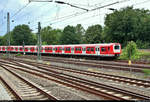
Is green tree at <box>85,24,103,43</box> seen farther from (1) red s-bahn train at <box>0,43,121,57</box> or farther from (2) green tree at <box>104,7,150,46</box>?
(1) red s-bahn train at <box>0,43,121,57</box>

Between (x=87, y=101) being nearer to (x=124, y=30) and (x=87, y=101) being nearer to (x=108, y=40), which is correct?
(x=124, y=30)

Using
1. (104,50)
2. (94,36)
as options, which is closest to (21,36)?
(94,36)

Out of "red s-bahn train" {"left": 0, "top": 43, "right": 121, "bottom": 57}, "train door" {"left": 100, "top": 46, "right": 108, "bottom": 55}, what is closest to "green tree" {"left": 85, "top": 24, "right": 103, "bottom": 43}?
"red s-bahn train" {"left": 0, "top": 43, "right": 121, "bottom": 57}

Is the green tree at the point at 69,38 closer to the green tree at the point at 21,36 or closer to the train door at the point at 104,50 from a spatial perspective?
the green tree at the point at 21,36

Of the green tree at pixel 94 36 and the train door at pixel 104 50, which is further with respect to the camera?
the green tree at pixel 94 36

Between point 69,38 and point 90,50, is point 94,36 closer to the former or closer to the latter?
point 69,38

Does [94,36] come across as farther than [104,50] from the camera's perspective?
Yes

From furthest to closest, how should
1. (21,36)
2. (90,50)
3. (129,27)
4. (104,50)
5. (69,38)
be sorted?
(21,36) → (69,38) → (129,27) → (90,50) → (104,50)

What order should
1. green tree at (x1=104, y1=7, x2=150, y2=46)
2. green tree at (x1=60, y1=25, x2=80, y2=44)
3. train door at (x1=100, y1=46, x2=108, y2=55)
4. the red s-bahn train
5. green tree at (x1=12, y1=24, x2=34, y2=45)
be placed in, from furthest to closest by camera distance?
green tree at (x1=12, y1=24, x2=34, y2=45) → green tree at (x1=60, y1=25, x2=80, y2=44) → green tree at (x1=104, y1=7, x2=150, y2=46) → train door at (x1=100, y1=46, x2=108, y2=55) → the red s-bahn train

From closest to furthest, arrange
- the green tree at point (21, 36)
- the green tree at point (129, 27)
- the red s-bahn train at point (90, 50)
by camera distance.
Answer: the red s-bahn train at point (90, 50) < the green tree at point (129, 27) < the green tree at point (21, 36)

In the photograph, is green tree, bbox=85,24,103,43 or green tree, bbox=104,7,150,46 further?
green tree, bbox=85,24,103,43

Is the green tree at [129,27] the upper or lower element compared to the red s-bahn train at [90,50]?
upper

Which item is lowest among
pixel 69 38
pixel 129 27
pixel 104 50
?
pixel 104 50

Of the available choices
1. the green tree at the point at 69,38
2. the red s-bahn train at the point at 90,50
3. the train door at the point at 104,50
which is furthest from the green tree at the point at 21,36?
the train door at the point at 104,50
